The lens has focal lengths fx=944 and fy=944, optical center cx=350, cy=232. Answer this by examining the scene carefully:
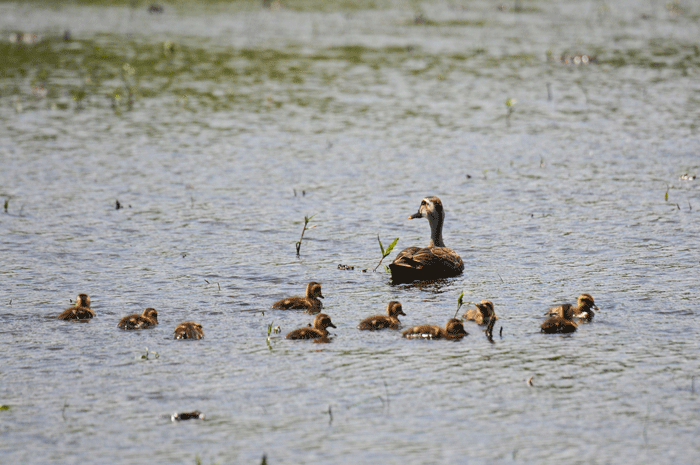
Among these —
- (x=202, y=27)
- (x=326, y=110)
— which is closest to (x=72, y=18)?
(x=202, y=27)

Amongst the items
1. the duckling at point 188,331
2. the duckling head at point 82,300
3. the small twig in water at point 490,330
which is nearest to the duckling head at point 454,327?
the small twig in water at point 490,330

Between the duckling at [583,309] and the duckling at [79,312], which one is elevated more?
the duckling at [583,309]

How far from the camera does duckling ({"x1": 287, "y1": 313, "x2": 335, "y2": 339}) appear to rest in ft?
38.4

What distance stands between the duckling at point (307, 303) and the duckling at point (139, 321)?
5.69 feet

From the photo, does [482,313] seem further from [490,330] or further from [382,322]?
[382,322]

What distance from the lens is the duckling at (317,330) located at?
11.7m

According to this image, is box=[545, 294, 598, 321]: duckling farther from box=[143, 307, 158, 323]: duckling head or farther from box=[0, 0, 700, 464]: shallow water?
box=[143, 307, 158, 323]: duckling head

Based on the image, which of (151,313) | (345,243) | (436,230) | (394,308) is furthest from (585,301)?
(151,313)

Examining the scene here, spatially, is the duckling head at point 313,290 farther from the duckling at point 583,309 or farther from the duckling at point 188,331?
the duckling at point 583,309

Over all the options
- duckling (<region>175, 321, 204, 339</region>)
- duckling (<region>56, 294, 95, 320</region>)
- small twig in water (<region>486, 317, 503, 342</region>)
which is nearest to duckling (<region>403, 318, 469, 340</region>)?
small twig in water (<region>486, 317, 503, 342</region>)

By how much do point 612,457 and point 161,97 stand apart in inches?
933

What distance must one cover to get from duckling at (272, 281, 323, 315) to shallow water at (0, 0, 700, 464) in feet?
0.58

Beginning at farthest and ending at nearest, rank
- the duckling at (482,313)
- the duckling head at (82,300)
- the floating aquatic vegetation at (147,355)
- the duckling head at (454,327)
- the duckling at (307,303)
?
the duckling at (307,303), the duckling head at (82,300), the duckling at (482,313), the duckling head at (454,327), the floating aquatic vegetation at (147,355)

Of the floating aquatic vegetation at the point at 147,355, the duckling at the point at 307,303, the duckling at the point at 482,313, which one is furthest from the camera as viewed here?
the duckling at the point at 307,303
